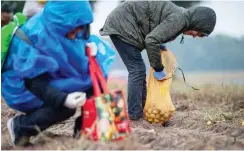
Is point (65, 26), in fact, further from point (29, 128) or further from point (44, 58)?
point (29, 128)

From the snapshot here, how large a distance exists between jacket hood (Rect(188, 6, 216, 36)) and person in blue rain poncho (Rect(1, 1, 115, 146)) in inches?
46.7

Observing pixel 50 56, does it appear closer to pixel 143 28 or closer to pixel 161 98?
pixel 143 28

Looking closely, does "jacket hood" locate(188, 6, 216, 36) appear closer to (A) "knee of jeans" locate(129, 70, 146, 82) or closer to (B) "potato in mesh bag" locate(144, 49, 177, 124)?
(B) "potato in mesh bag" locate(144, 49, 177, 124)

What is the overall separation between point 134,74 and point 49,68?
1.43 meters

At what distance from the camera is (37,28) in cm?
326

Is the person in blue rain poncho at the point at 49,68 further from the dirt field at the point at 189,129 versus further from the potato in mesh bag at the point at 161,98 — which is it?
the potato in mesh bag at the point at 161,98

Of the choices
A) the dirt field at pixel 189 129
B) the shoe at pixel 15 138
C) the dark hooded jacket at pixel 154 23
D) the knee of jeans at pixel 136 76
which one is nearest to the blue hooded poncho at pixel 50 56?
the shoe at pixel 15 138

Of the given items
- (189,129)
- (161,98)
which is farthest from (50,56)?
(189,129)

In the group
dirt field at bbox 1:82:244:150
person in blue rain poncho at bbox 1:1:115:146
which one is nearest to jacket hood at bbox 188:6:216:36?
dirt field at bbox 1:82:244:150

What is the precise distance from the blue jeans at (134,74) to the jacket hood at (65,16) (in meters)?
1.25

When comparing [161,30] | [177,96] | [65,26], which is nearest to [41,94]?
[65,26]

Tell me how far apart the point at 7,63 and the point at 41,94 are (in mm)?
339

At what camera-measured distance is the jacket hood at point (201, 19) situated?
14.3 ft

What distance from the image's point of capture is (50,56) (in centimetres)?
322
